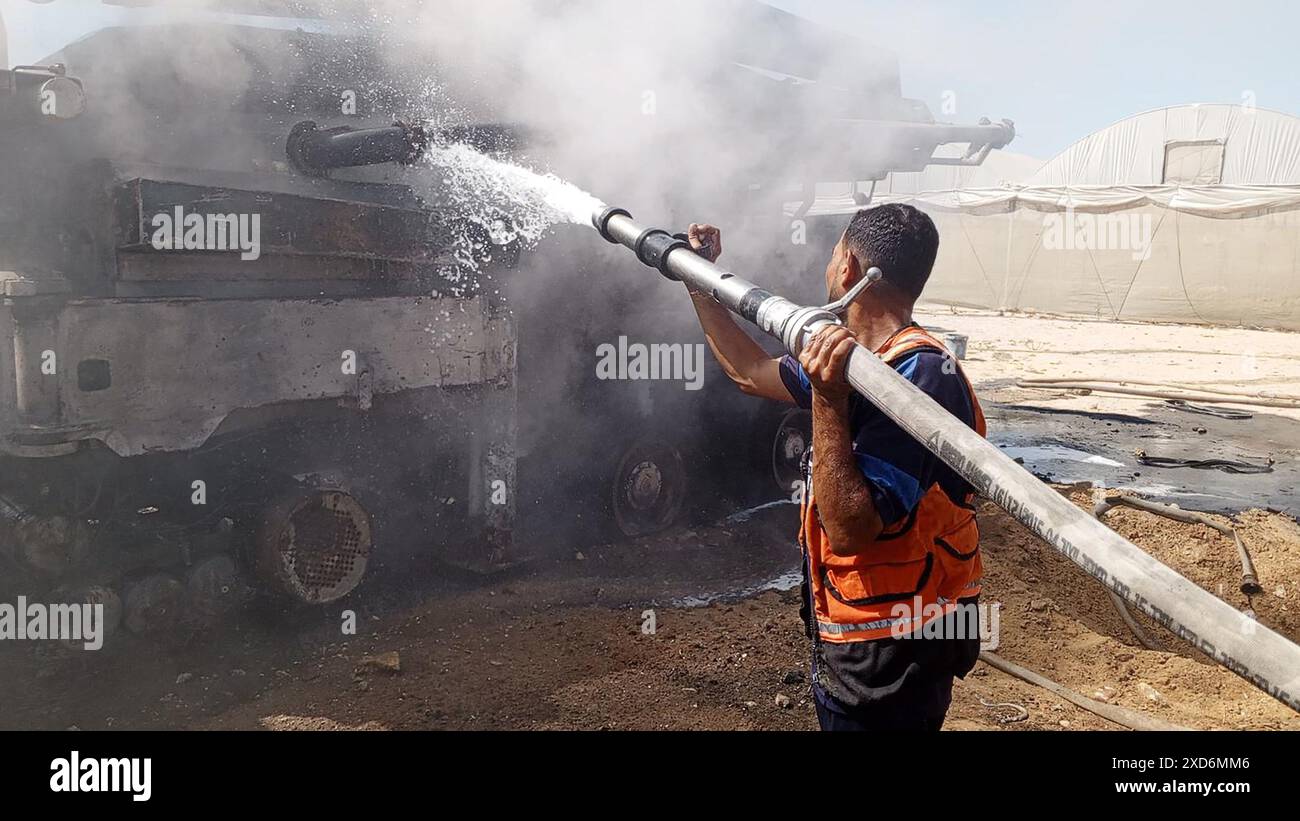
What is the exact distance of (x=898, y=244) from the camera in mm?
2352

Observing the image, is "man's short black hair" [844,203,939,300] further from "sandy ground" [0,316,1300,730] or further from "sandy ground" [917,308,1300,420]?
"sandy ground" [917,308,1300,420]

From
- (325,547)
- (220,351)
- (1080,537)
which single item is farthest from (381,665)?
(1080,537)

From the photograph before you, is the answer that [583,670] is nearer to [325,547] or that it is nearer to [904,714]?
[325,547]

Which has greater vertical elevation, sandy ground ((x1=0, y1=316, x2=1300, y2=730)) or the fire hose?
the fire hose

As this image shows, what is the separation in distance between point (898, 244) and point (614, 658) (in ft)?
9.62

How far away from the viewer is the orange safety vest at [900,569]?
2260 mm

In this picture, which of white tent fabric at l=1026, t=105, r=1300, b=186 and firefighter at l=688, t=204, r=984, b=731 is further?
white tent fabric at l=1026, t=105, r=1300, b=186

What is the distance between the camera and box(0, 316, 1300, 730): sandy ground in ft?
13.6

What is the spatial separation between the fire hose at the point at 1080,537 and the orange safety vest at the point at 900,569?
290mm

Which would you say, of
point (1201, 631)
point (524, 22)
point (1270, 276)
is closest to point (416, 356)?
point (524, 22)

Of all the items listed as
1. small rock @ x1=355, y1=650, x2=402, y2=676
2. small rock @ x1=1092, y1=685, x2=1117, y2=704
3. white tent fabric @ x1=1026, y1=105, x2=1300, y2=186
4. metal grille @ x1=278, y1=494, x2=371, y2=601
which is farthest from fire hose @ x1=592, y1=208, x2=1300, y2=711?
white tent fabric @ x1=1026, y1=105, x2=1300, y2=186

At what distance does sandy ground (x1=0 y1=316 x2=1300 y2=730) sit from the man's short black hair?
233cm

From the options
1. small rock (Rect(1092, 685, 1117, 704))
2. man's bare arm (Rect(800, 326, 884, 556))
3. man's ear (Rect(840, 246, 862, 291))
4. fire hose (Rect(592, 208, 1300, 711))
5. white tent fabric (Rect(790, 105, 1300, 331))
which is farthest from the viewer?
white tent fabric (Rect(790, 105, 1300, 331))
